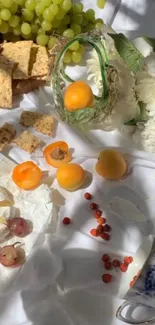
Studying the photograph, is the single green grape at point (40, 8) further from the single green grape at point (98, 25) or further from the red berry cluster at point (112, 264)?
the red berry cluster at point (112, 264)

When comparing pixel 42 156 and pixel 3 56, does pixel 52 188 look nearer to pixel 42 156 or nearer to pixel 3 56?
pixel 42 156

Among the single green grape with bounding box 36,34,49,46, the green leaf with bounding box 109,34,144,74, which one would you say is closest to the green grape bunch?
the single green grape with bounding box 36,34,49,46

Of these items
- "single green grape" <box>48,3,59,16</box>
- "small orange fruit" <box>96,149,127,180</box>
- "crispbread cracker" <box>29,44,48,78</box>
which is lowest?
"small orange fruit" <box>96,149,127,180</box>

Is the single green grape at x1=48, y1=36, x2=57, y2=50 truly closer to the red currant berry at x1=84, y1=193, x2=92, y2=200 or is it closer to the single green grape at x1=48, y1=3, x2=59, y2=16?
the single green grape at x1=48, y1=3, x2=59, y2=16

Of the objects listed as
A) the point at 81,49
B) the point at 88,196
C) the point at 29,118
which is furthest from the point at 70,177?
→ the point at 81,49

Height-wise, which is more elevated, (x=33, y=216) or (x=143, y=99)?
(x=143, y=99)

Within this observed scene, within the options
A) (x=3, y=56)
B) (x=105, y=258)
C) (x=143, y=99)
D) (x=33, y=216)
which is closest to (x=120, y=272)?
(x=105, y=258)

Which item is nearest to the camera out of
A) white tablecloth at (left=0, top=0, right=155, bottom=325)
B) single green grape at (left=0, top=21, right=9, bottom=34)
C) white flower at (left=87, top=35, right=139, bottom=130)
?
white tablecloth at (left=0, top=0, right=155, bottom=325)

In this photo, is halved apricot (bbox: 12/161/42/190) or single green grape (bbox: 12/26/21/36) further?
single green grape (bbox: 12/26/21/36)
